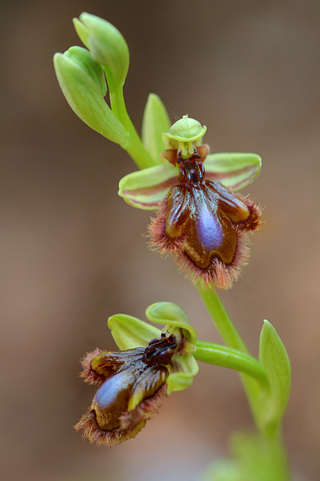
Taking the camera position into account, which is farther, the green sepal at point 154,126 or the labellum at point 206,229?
the green sepal at point 154,126

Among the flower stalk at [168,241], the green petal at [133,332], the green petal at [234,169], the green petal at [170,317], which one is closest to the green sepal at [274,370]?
the flower stalk at [168,241]

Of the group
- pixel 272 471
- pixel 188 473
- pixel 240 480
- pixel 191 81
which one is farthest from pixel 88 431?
pixel 191 81

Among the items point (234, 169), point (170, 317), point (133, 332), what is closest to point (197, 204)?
point (234, 169)

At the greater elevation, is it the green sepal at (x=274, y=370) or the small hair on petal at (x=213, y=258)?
the small hair on petal at (x=213, y=258)

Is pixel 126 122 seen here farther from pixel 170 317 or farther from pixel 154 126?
pixel 170 317

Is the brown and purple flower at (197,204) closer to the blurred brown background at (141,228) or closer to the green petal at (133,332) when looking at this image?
the green petal at (133,332)
